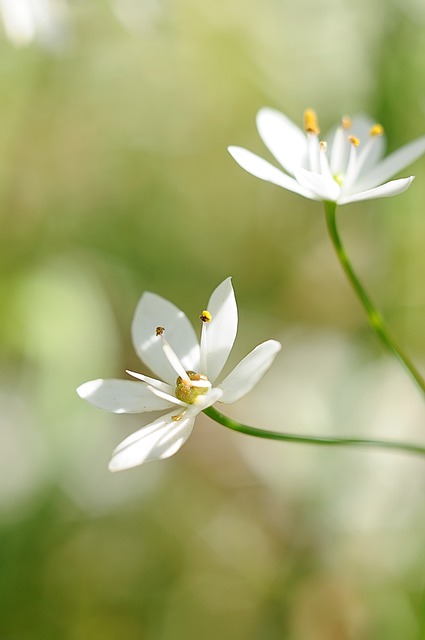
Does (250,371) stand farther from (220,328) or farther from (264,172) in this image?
(264,172)

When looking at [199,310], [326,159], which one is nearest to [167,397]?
[326,159]

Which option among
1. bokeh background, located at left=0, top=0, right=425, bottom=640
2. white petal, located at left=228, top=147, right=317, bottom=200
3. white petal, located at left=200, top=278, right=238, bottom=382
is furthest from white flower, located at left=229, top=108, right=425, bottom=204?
bokeh background, located at left=0, top=0, right=425, bottom=640

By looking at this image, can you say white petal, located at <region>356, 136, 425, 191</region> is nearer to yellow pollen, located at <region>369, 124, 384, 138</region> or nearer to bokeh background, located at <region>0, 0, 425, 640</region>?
yellow pollen, located at <region>369, 124, 384, 138</region>

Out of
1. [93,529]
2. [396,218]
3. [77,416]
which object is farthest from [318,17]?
[93,529]

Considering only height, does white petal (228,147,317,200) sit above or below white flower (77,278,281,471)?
above

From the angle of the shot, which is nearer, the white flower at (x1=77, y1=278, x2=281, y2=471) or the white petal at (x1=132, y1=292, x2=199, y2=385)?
the white flower at (x1=77, y1=278, x2=281, y2=471)

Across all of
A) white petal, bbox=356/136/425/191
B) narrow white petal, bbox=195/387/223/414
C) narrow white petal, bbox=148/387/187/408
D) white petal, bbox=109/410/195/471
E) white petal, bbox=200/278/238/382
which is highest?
white petal, bbox=356/136/425/191
